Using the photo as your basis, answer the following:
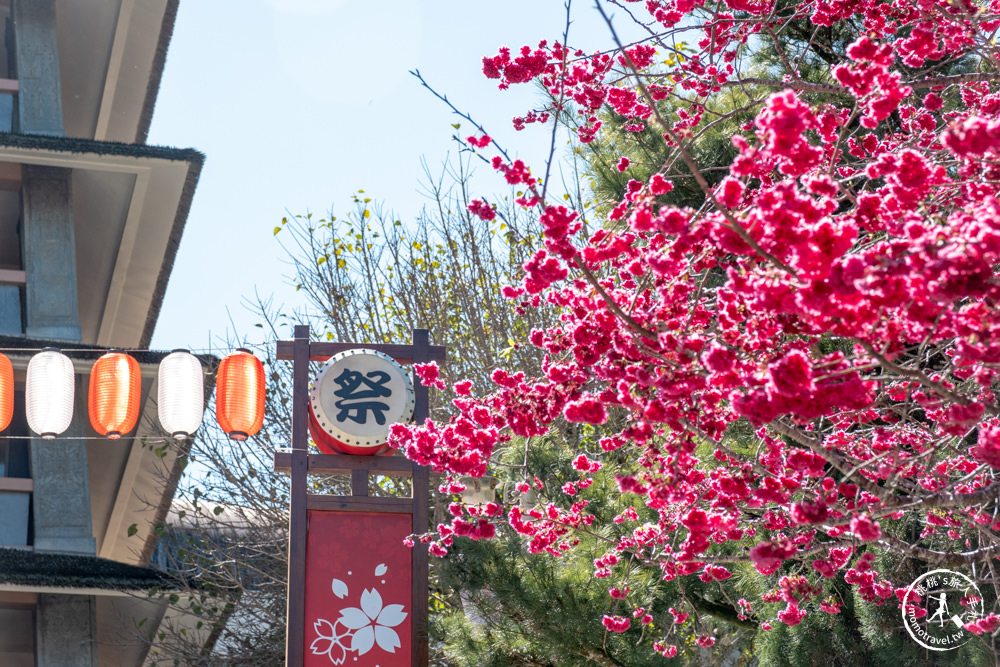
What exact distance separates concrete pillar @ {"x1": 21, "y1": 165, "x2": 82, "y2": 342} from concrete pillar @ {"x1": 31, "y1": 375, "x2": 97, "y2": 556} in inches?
31.2

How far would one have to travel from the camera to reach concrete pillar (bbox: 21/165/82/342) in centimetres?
1049

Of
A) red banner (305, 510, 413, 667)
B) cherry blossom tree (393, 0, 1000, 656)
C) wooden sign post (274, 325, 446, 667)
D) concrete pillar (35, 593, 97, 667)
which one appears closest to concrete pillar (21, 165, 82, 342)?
concrete pillar (35, 593, 97, 667)

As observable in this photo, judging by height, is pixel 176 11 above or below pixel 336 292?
above

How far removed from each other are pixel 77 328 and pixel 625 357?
8628mm

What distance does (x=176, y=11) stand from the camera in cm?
1212

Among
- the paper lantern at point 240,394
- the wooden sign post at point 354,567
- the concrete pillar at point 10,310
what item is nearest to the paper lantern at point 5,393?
the paper lantern at point 240,394

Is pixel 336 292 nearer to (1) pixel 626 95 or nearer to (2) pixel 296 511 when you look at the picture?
(2) pixel 296 511

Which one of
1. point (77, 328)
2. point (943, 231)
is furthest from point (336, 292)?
point (943, 231)

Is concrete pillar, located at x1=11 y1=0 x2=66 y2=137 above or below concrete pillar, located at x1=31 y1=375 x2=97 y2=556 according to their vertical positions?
above

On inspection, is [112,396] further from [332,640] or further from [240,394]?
[332,640]

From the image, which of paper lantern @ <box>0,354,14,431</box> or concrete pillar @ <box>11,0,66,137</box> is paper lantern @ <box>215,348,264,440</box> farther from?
concrete pillar @ <box>11,0,66,137</box>

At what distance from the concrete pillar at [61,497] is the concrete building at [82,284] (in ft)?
0.04

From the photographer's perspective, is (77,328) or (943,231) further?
(77,328)

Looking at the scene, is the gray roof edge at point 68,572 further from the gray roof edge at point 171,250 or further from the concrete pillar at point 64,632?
the gray roof edge at point 171,250
